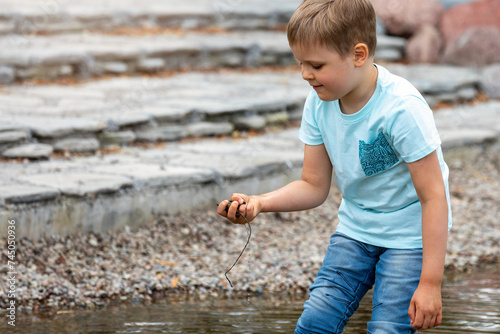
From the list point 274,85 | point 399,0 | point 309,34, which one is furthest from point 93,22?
point 309,34

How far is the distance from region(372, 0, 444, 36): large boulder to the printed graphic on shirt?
6487 mm

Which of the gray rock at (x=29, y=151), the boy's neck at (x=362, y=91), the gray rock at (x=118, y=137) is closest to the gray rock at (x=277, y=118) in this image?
the gray rock at (x=118, y=137)

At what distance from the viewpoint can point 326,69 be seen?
1920 mm

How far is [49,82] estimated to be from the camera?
5.59m

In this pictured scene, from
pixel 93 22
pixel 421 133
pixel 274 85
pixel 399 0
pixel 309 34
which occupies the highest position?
pixel 399 0

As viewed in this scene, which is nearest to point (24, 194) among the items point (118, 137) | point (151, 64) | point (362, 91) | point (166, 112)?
point (118, 137)

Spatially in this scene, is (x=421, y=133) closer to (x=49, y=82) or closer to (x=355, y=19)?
(x=355, y=19)

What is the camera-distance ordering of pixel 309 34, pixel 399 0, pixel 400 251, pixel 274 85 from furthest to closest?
pixel 399 0 → pixel 274 85 → pixel 400 251 → pixel 309 34

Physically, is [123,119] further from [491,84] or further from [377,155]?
[491,84]

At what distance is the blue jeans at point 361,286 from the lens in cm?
197

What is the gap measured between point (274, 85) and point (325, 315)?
13.6 ft

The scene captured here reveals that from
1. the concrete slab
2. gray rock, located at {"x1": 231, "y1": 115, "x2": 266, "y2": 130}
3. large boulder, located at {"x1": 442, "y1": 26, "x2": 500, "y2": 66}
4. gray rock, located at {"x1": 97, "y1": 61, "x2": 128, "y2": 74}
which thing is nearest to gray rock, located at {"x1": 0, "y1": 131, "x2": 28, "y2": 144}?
the concrete slab

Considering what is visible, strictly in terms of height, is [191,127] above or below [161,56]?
below

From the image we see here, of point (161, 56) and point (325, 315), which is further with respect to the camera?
point (161, 56)
